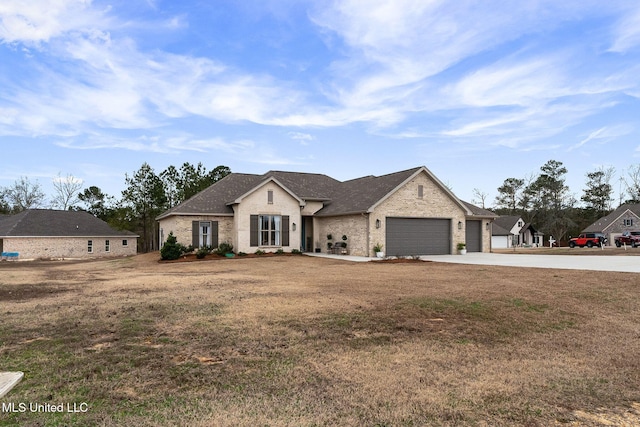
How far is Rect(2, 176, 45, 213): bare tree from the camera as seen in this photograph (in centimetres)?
5693

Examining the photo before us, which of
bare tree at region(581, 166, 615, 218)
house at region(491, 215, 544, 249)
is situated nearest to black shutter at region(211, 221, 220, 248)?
house at region(491, 215, 544, 249)

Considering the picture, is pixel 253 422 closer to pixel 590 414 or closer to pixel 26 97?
pixel 590 414

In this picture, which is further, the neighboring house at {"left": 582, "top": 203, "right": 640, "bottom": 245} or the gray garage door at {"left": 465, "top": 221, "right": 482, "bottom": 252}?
the neighboring house at {"left": 582, "top": 203, "right": 640, "bottom": 245}

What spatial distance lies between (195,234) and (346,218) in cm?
981

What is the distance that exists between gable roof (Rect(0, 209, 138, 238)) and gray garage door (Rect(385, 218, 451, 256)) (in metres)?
30.2

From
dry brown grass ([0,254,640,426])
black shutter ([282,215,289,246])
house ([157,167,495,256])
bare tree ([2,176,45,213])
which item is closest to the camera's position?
dry brown grass ([0,254,640,426])

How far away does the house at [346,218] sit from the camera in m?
24.7

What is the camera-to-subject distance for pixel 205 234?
26141 mm

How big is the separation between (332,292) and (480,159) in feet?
98.7

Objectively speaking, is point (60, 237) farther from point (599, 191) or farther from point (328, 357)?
point (599, 191)

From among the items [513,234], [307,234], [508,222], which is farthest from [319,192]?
[508,222]

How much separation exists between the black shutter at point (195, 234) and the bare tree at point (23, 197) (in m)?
44.6

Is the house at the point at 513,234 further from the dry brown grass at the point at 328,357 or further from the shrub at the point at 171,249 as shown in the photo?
the dry brown grass at the point at 328,357

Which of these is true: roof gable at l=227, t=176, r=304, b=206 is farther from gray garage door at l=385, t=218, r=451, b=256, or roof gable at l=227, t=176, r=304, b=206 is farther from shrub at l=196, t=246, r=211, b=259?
gray garage door at l=385, t=218, r=451, b=256
